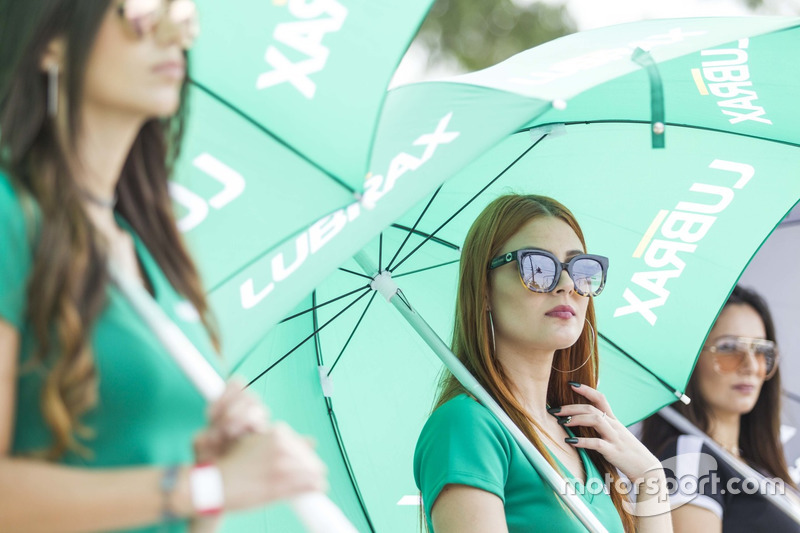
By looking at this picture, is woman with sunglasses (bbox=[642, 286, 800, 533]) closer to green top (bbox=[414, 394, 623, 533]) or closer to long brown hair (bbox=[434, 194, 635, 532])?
long brown hair (bbox=[434, 194, 635, 532])

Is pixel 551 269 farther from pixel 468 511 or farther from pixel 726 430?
pixel 726 430

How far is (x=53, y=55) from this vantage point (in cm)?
148

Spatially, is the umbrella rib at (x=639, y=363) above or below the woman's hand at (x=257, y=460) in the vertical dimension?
above

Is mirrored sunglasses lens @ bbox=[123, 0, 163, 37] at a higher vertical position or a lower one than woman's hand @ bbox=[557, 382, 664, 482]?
higher

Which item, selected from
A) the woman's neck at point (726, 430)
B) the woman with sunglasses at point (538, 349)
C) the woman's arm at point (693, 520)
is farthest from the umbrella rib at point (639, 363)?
the woman's neck at point (726, 430)

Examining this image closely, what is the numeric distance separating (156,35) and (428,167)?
91 centimetres

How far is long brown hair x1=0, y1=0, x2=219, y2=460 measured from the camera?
1.34 meters

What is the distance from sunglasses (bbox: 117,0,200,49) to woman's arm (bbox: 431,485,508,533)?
1347 millimetres

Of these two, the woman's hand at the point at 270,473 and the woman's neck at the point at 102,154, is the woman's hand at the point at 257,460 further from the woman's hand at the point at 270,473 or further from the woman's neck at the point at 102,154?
Result: the woman's neck at the point at 102,154

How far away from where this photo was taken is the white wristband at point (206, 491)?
1.33 metres

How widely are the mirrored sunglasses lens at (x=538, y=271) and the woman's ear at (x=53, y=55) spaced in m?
1.69

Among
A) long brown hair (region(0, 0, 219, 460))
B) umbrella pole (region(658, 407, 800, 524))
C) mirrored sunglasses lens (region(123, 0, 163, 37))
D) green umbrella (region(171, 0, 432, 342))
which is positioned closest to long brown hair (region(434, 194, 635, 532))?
umbrella pole (region(658, 407, 800, 524))

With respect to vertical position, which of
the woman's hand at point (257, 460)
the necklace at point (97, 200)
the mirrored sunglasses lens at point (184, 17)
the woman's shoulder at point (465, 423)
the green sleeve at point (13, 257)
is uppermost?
the mirrored sunglasses lens at point (184, 17)

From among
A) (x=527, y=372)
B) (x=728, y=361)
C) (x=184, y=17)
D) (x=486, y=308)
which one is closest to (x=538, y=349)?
(x=527, y=372)
